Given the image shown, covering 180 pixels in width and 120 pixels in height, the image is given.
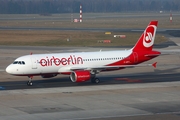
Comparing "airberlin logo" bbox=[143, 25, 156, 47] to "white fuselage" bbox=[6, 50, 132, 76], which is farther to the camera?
"airberlin logo" bbox=[143, 25, 156, 47]

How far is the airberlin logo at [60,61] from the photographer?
5306cm

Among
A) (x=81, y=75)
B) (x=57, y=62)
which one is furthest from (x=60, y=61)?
(x=81, y=75)

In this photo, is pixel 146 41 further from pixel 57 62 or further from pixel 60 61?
pixel 57 62

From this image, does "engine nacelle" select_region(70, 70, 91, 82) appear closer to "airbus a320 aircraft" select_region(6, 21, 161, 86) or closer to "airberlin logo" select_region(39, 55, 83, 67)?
"airbus a320 aircraft" select_region(6, 21, 161, 86)

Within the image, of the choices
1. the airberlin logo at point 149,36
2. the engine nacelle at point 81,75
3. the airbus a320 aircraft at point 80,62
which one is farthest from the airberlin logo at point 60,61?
the airberlin logo at point 149,36

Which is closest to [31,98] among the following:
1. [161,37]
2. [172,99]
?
[172,99]

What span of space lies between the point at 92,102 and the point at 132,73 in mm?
21501

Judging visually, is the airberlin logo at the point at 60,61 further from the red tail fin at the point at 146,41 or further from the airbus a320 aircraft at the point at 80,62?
the red tail fin at the point at 146,41

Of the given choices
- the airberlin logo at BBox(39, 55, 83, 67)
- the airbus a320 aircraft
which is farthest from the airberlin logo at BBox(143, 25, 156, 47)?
the airberlin logo at BBox(39, 55, 83, 67)

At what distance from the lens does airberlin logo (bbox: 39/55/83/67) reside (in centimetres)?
5306

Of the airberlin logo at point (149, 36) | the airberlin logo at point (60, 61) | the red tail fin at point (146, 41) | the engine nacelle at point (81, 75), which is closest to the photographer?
the engine nacelle at point (81, 75)

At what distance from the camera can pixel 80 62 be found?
5475 centimetres

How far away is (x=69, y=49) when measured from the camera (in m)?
94.3

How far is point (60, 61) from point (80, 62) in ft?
7.78
